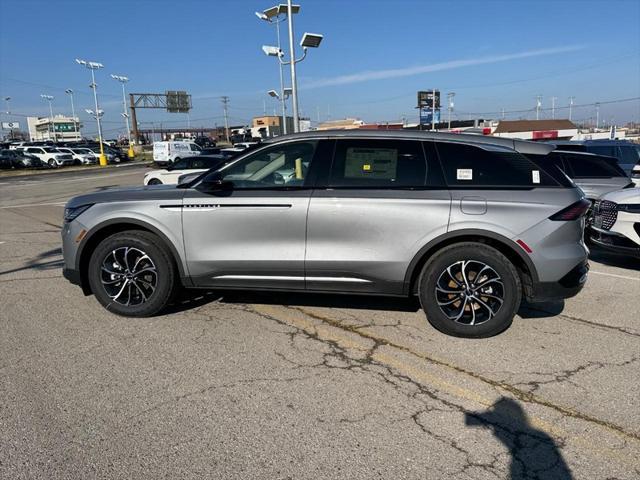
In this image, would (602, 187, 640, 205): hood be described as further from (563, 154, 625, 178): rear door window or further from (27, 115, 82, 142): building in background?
(27, 115, 82, 142): building in background

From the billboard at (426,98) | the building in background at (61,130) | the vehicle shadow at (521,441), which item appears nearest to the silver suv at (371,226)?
the vehicle shadow at (521,441)

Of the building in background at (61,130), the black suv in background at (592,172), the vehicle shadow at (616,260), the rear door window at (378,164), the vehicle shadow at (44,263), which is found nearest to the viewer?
the rear door window at (378,164)

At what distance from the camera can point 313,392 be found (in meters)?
A: 3.38

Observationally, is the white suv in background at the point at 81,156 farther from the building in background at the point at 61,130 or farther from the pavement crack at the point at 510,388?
the building in background at the point at 61,130

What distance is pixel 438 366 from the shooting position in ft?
12.4

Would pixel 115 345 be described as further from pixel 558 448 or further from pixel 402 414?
pixel 558 448

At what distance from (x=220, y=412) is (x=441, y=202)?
2.42 m

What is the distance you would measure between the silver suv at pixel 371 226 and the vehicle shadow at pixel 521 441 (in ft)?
3.95

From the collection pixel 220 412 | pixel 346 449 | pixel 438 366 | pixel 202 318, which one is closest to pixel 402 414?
pixel 346 449

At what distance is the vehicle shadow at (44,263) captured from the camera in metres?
6.83

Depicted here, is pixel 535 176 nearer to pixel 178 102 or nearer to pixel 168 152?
pixel 168 152

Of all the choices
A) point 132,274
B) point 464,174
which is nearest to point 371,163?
point 464,174

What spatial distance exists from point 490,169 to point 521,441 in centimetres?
231

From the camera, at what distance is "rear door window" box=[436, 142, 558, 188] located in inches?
167
